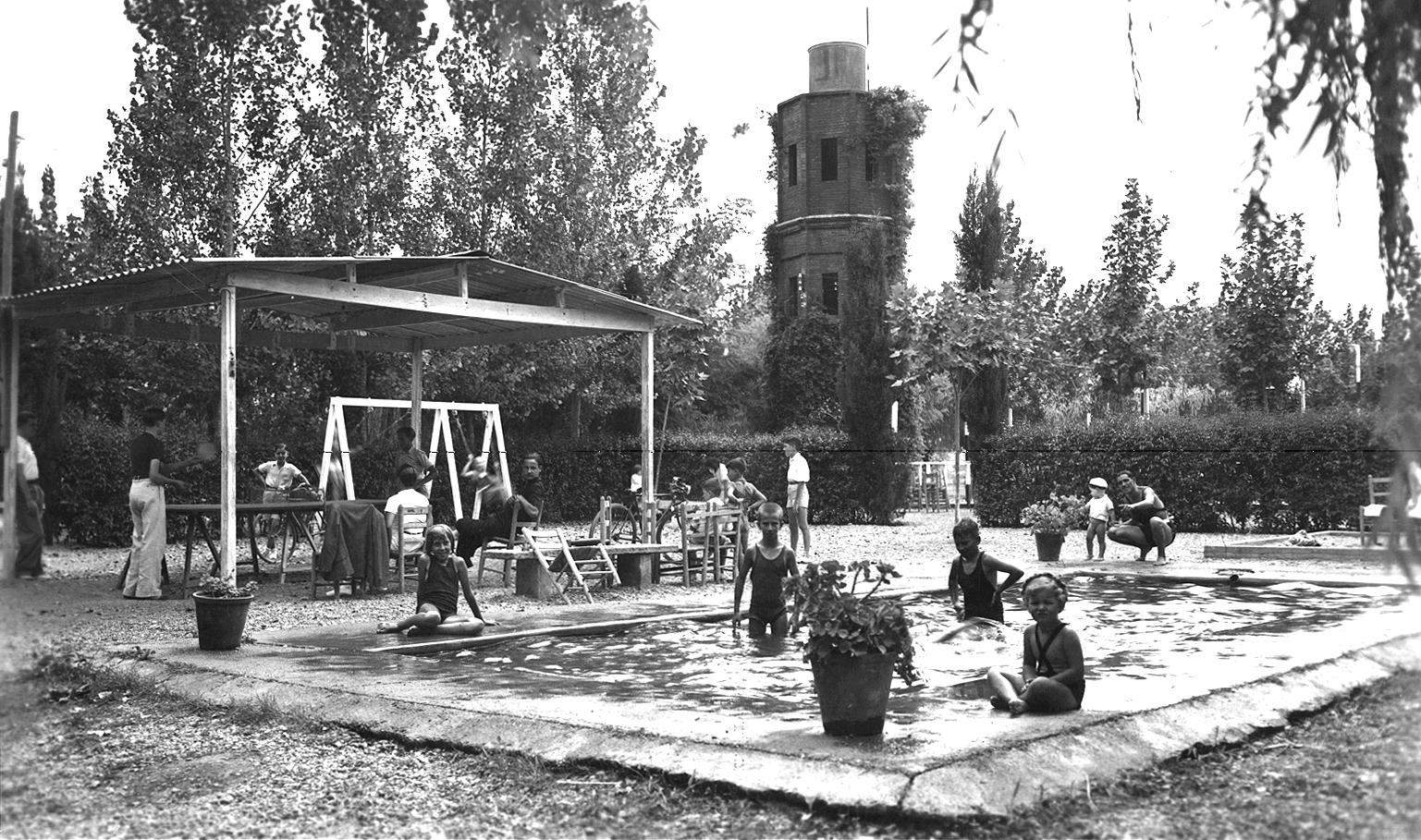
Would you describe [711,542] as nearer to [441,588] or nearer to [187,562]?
[441,588]

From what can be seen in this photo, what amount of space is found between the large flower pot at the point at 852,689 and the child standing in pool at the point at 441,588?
17.5 ft

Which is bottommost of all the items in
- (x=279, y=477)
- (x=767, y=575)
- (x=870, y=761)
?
(x=870, y=761)

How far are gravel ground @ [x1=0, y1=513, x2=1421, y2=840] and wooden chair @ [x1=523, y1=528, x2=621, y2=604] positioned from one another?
6298mm

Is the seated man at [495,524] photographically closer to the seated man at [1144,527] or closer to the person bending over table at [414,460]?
the person bending over table at [414,460]

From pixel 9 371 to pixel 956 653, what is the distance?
694cm

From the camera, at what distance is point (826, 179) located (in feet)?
141

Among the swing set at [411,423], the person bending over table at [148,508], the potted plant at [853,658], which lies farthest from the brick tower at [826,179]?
the potted plant at [853,658]

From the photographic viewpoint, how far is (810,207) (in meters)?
43.4

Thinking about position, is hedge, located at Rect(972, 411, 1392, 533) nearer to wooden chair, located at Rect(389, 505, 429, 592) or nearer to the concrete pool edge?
wooden chair, located at Rect(389, 505, 429, 592)

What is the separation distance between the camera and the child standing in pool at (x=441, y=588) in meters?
11.0

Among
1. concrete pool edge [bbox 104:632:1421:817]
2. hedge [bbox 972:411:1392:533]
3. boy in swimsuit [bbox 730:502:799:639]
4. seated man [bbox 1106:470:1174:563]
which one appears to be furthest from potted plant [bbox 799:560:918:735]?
hedge [bbox 972:411:1392:533]

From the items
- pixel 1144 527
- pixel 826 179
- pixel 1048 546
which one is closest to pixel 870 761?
pixel 1048 546

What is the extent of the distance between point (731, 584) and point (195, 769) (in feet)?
34.0

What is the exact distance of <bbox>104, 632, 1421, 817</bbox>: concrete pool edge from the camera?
5266 millimetres
